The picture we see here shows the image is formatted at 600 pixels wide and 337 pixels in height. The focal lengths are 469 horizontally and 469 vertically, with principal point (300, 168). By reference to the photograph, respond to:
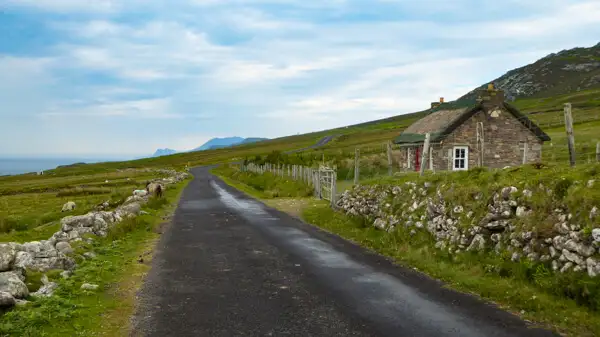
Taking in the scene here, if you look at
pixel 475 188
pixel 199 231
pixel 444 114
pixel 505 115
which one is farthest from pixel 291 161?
pixel 475 188

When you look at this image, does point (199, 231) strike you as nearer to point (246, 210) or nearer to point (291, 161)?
point (246, 210)

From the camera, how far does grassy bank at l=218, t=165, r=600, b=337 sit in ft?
28.8

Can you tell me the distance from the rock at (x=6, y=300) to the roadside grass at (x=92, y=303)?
21cm

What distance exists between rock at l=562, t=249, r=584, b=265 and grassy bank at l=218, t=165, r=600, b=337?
304mm

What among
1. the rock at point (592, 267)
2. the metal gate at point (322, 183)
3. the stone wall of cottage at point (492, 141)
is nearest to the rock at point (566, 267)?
the rock at point (592, 267)

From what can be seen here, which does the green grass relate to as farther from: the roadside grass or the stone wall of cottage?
the stone wall of cottage

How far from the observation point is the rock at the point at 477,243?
12328mm

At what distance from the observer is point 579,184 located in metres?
10.5

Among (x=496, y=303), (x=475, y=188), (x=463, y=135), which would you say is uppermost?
(x=463, y=135)

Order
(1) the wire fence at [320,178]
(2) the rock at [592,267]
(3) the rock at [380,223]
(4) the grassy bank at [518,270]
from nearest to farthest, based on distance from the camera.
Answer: (4) the grassy bank at [518,270]
(2) the rock at [592,267]
(3) the rock at [380,223]
(1) the wire fence at [320,178]

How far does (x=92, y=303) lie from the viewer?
10.0 meters

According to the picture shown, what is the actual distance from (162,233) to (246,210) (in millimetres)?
9095

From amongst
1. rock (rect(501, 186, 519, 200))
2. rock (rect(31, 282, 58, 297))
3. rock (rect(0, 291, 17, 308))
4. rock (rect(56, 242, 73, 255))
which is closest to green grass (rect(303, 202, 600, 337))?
rock (rect(501, 186, 519, 200))

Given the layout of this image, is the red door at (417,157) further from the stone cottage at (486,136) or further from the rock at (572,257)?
the rock at (572,257)
